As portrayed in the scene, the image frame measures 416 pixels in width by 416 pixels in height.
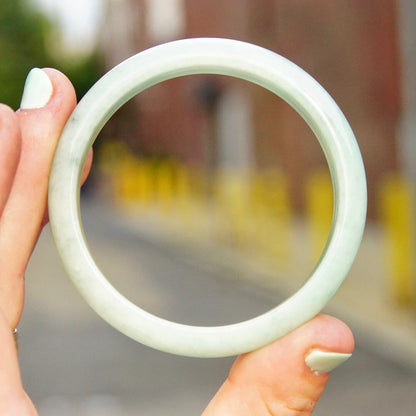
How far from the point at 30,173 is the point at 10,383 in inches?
12.6

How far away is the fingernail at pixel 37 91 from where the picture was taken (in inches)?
45.2

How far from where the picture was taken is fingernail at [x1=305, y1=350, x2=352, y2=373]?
1113 mm

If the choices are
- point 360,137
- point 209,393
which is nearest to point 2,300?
point 209,393

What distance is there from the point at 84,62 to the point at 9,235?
30726 millimetres

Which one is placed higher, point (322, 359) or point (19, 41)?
point (19, 41)

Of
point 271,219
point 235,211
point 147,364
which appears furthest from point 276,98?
point 147,364

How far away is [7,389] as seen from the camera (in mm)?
1056

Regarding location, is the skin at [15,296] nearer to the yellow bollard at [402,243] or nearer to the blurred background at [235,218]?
the blurred background at [235,218]

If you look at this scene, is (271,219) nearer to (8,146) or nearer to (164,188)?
(8,146)

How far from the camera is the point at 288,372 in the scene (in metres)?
1.13

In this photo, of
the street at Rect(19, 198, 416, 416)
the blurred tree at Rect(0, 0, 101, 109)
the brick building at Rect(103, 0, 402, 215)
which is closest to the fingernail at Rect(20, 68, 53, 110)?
the street at Rect(19, 198, 416, 416)

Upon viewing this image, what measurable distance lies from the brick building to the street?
4379 millimetres

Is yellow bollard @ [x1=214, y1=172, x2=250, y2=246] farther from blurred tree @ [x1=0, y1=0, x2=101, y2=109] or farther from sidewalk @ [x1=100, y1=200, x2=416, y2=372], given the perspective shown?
blurred tree @ [x1=0, y1=0, x2=101, y2=109]

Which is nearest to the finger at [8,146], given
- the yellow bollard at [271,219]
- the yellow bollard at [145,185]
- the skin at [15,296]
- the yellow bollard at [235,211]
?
the skin at [15,296]
